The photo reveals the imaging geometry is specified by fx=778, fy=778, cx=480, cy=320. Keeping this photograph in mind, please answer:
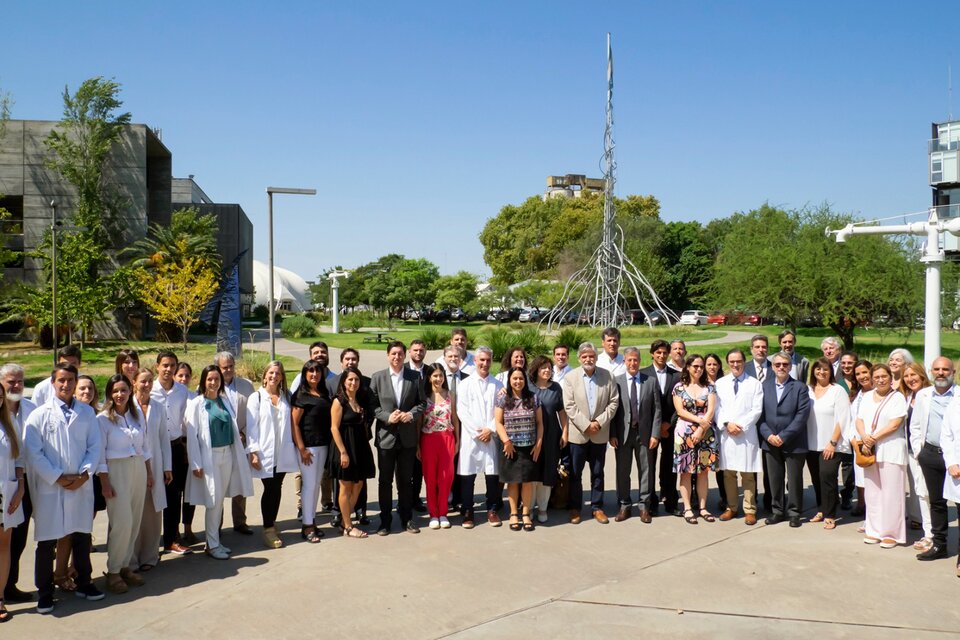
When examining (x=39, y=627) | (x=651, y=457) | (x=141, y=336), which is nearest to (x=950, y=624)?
(x=651, y=457)

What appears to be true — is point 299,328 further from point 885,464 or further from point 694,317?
point 885,464

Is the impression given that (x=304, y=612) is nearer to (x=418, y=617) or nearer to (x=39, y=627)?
(x=418, y=617)

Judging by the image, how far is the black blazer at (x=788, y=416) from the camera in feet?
25.2

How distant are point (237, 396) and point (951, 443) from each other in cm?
614

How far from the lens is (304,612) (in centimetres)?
546

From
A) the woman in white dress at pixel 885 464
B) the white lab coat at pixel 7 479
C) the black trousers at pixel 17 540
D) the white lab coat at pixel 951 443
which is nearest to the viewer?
the white lab coat at pixel 7 479

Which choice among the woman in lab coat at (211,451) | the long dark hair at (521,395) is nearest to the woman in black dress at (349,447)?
the woman in lab coat at (211,451)

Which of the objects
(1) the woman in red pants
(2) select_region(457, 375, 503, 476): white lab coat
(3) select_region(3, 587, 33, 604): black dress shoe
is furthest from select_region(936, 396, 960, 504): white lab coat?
(3) select_region(3, 587, 33, 604): black dress shoe

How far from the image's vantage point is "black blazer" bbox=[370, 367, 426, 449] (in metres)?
7.51

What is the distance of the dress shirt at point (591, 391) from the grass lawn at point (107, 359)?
13.1m

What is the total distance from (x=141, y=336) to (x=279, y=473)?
3483 cm

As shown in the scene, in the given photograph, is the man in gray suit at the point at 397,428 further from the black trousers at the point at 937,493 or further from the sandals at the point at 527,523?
the black trousers at the point at 937,493

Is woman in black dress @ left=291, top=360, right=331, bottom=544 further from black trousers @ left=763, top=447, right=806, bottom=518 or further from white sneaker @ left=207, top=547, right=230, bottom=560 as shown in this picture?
black trousers @ left=763, top=447, right=806, bottom=518

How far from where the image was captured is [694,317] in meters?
60.3
